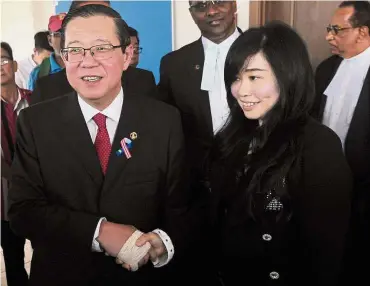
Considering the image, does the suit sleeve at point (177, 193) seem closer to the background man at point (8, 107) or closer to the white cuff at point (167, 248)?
the white cuff at point (167, 248)

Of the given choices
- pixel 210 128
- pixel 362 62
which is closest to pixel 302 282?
pixel 210 128

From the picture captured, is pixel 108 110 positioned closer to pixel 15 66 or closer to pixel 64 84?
pixel 64 84

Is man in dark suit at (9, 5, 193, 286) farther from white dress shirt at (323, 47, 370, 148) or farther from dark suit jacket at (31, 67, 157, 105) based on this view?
white dress shirt at (323, 47, 370, 148)

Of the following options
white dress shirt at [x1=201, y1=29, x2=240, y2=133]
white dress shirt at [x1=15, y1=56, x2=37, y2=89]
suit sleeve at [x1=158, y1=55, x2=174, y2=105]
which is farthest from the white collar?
white dress shirt at [x1=15, y1=56, x2=37, y2=89]

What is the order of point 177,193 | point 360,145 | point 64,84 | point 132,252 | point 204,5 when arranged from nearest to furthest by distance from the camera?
point 132,252, point 177,193, point 64,84, point 204,5, point 360,145

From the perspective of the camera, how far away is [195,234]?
3.29 ft

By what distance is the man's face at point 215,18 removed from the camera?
1.29m

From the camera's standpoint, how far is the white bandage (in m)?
0.87

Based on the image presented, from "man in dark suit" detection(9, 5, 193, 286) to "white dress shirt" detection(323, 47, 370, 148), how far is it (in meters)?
0.83

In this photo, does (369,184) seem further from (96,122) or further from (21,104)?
(21,104)

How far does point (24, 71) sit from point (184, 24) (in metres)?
0.55

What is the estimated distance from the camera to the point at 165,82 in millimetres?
1355

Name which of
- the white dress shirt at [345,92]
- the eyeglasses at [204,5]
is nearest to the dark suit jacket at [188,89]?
the eyeglasses at [204,5]

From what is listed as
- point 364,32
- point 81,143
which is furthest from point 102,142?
point 364,32
